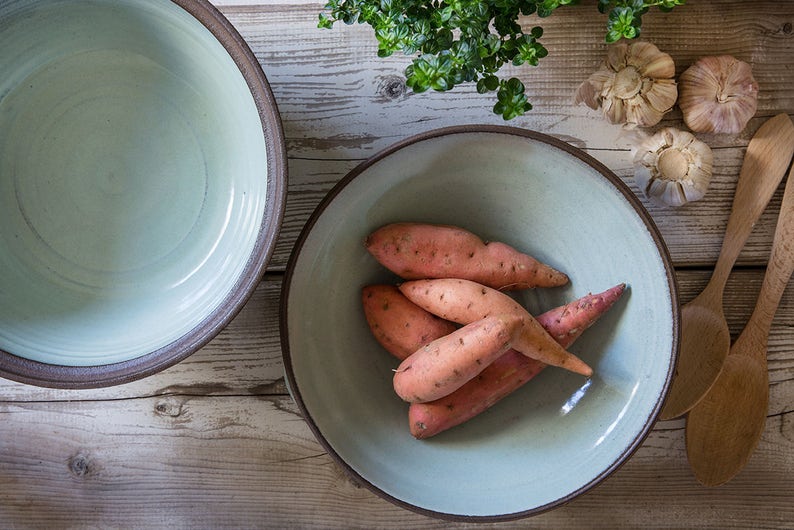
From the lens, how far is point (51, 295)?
0.89m

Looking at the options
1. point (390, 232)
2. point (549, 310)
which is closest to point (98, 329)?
point (390, 232)

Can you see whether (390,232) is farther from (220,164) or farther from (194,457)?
(194,457)

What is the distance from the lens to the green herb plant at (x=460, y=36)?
2.45ft

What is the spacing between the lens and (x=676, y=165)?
3.11 feet

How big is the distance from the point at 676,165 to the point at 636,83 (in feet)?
0.39

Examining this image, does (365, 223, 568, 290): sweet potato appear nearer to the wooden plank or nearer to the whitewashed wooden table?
the whitewashed wooden table

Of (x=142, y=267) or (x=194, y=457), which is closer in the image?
(x=142, y=267)

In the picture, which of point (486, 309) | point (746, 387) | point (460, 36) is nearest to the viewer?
point (460, 36)

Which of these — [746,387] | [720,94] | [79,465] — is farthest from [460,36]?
[79,465]

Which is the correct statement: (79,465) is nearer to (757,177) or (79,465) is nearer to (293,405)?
(293,405)

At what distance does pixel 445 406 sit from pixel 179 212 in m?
0.41

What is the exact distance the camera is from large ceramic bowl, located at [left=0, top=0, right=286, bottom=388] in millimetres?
840

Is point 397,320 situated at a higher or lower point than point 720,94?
lower

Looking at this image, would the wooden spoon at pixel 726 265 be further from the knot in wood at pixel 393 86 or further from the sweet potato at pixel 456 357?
the knot in wood at pixel 393 86
